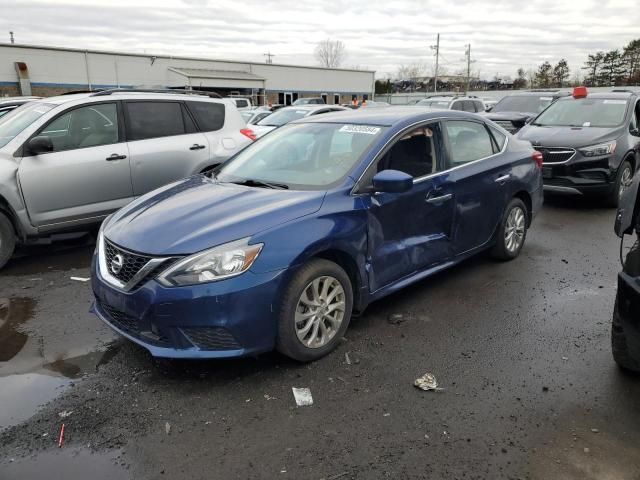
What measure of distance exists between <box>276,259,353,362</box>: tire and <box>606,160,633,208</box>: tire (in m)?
6.38

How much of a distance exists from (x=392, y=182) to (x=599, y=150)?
5842 mm

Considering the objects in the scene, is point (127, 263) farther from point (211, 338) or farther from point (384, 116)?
point (384, 116)

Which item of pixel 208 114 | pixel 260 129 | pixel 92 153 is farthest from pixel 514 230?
pixel 260 129

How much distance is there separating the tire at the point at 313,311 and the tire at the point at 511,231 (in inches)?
94.3

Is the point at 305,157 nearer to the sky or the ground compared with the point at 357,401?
nearer to the sky

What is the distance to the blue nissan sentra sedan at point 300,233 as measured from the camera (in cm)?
315

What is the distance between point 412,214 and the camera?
419 cm

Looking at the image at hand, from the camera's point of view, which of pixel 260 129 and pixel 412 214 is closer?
pixel 412 214

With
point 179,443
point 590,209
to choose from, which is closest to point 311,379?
point 179,443

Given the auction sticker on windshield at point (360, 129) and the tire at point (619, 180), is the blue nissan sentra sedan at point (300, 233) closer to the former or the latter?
the auction sticker on windshield at point (360, 129)

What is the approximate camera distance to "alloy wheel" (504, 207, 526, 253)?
217 inches

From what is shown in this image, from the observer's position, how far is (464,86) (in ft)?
234

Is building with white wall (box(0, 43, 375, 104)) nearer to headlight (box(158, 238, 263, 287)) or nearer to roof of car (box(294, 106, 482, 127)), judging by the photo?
roof of car (box(294, 106, 482, 127))

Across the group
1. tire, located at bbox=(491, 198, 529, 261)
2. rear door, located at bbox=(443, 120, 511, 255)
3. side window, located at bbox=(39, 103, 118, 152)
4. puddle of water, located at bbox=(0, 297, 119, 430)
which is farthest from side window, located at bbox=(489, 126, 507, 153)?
side window, located at bbox=(39, 103, 118, 152)
